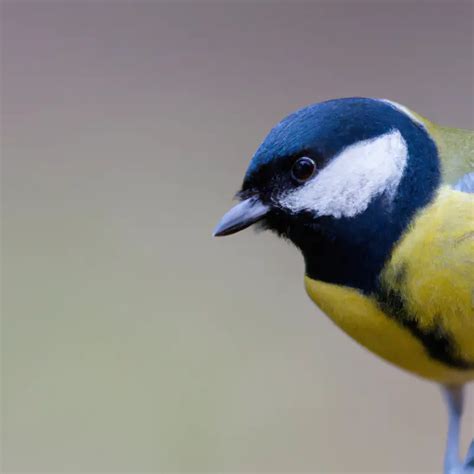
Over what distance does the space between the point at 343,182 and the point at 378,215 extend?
48 mm

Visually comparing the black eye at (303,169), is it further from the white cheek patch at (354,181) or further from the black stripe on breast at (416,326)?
the black stripe on breast at (416,326)

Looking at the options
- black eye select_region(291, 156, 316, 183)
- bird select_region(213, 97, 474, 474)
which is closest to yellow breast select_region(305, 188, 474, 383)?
bird select_region(213, 97, 474, 474)

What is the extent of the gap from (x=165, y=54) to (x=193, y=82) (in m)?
0.10

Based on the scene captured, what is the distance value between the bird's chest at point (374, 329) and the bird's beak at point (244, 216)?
0.11 m

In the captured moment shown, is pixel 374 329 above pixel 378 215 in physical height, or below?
below

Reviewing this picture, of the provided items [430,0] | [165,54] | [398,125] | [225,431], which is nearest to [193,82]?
[165,54]

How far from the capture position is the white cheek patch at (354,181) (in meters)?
0.86

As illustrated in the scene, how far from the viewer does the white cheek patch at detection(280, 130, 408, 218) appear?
0.86 m

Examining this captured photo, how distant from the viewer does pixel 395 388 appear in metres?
2.06

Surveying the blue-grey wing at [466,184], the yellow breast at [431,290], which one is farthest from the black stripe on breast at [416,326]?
the blue-grey wing at [466,184]

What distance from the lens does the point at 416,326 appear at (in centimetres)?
88

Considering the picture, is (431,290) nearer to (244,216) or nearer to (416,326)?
(416,326)

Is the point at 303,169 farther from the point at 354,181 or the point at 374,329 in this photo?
the point at 374,329

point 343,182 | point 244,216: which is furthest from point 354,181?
point 244,216
